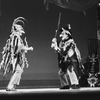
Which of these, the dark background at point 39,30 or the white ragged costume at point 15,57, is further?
the dark background at point 39,30

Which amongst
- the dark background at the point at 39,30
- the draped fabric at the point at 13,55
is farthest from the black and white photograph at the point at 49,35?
the draped fabric at the point at 13,55

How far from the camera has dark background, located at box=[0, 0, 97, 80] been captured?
5.91 meters

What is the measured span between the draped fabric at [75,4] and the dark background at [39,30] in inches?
4.1

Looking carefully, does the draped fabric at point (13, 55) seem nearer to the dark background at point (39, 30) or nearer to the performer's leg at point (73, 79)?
the performer's leg at point (73, 79)

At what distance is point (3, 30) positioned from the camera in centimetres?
586

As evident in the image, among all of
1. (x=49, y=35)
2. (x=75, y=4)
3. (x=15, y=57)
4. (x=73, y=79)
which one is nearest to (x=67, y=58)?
(x=73, y=79)

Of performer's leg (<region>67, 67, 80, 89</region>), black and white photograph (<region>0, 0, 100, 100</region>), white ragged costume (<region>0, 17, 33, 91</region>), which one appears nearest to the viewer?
white ragged costume (<region>0, 17, 33, 91</region>)

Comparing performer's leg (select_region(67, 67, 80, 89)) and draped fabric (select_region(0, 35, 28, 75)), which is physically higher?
draped fabric (select_region(0, 35, 28, 75))

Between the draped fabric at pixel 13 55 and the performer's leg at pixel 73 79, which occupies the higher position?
the draped fabric at pixel 13 55

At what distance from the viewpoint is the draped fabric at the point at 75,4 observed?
20.6ft

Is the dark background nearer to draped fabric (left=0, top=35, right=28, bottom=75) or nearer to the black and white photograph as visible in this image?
the black and white photograph

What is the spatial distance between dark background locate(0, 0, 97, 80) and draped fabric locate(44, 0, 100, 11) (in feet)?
0.34

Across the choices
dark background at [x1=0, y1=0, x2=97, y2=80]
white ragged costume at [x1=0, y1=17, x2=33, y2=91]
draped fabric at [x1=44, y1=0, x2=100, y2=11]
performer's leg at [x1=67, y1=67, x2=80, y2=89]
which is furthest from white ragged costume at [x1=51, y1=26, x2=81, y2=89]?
draped fabric at [x1=44, y1=0, x2=100, y2=11]

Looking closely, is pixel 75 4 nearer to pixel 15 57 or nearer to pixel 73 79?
pixel 73 79
